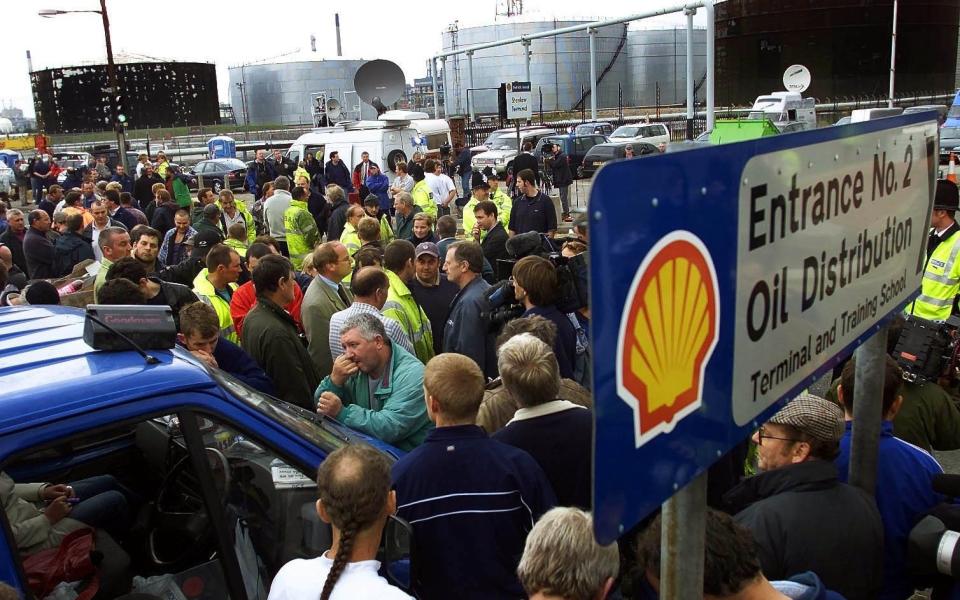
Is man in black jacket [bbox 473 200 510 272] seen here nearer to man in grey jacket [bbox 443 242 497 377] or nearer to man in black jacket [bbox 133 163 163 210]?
man in grey jacket [bbox 443 242 497 377]

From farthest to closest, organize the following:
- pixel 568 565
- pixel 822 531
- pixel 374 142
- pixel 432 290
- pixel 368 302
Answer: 1. pixel 374 142
2. pixel 432 290
3. pixel 368 302
4. pixel 822 531
5. pixel 568 565

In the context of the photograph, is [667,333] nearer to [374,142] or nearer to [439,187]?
[439,187]

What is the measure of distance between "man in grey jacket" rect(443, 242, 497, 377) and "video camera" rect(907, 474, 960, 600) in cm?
298

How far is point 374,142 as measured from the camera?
18125 millimetres

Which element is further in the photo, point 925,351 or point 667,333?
point 925,351

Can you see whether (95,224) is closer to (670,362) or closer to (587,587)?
(587,587)

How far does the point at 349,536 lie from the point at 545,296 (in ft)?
9.54

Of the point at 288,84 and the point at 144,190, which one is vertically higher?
the point at 288,84

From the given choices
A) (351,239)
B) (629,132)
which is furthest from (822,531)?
(629,132)

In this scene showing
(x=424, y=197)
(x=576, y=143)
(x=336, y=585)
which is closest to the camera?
(x=336, y=585)

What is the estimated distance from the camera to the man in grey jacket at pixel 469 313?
5.70m

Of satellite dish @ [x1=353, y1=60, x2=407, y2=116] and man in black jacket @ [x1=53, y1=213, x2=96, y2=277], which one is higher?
satellite dish @ [x1=353, y1=60, x2=407, y2=116]

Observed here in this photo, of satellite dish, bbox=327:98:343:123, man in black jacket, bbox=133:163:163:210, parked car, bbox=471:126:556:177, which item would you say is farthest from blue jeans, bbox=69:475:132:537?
satellite dish, bbox=327:98:343:123

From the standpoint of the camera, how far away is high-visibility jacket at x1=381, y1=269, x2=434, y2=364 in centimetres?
582
